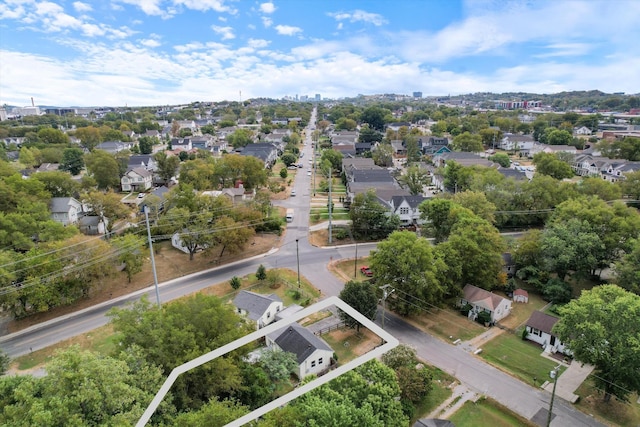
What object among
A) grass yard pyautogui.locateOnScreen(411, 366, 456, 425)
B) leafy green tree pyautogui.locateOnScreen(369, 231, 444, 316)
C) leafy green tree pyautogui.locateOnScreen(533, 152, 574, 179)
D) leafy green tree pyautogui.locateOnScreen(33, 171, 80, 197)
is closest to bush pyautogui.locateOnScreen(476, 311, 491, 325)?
leafy green tree pyautogui.locateOnScreen(369, 231, 444, 316)

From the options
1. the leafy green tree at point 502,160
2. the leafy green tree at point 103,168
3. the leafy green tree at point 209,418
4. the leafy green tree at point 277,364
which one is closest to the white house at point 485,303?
the leafy green tree at point 277,364

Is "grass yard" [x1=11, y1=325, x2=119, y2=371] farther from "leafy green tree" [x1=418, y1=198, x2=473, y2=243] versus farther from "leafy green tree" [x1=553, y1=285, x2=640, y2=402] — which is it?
"leafy green tree" [x1=418, y1=198, x2=473, y2=243]

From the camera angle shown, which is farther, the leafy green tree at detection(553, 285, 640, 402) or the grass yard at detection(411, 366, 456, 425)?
the grass yard at detection(411, 366, 456, 425)

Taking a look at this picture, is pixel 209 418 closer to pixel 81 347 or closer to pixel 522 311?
pixel 81 347

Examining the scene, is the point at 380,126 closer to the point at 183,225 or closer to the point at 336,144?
the point at 336,144

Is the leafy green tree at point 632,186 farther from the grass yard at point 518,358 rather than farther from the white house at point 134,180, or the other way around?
the white house at point 134,180

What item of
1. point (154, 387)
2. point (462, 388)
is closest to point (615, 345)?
point (462, 388)
